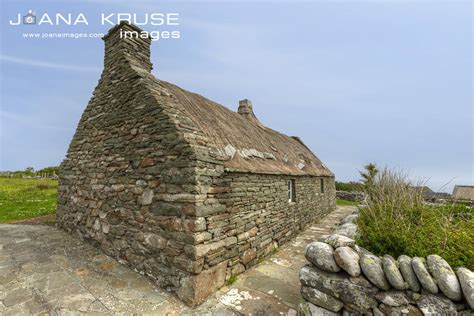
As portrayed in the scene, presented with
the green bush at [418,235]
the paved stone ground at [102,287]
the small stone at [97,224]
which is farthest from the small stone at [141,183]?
the green bush at [418,235]

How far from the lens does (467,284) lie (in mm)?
2729

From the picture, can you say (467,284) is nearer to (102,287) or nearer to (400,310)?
(400,310)

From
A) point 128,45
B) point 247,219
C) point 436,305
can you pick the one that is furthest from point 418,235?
point 128,45

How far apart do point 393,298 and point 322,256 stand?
978 mm

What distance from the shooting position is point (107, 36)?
7.24 meters

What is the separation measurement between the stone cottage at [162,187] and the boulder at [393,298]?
284cm

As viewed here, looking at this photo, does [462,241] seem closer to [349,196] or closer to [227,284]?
[227,284]

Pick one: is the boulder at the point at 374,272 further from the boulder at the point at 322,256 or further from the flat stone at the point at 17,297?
the flat stone at the point at 17,297

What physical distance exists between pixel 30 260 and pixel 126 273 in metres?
2.66

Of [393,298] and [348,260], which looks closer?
[393,298]

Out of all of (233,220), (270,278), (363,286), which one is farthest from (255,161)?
(363,286)

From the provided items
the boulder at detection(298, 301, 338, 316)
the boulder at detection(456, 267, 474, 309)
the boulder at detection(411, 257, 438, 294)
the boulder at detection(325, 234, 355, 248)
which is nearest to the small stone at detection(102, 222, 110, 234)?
the boulder at detection(298, 301, 338, 316)

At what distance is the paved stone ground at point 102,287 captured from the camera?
3879 millimetres

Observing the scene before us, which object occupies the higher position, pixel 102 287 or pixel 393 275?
pixel 393 275
